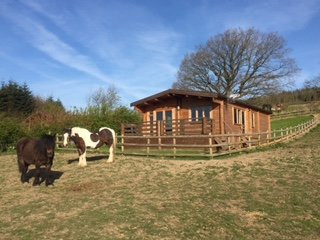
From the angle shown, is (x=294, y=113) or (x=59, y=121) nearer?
(x=59, y=121)

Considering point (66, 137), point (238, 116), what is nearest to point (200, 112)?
point (238, 116)

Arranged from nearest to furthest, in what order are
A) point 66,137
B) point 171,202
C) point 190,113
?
point 171,202 → point 66,137 → point 190,113

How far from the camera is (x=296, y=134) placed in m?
36.3

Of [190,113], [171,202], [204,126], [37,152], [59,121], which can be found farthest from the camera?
[59,121]

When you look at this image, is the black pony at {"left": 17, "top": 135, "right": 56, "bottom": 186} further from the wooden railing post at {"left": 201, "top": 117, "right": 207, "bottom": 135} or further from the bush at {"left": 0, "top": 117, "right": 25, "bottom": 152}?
the bush at {"left": 0, "top": 117, "right": 25, "bottom": 152}

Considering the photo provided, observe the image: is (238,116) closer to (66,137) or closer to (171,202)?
(66,137)

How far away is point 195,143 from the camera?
24938 millimetres

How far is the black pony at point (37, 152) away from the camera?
1265cm

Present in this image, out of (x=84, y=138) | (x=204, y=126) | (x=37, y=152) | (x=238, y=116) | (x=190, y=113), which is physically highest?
(x=190, y=113)

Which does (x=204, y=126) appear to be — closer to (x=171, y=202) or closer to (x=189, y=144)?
(x=189, y=144)

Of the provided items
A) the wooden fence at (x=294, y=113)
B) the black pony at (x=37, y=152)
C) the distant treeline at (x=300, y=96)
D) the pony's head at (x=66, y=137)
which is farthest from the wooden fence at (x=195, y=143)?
the distant treeline at (x=300, y=96)

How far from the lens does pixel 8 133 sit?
27672mm

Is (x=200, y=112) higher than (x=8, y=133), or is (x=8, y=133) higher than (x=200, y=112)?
(x=200, y=112)

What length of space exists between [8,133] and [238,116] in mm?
16783
